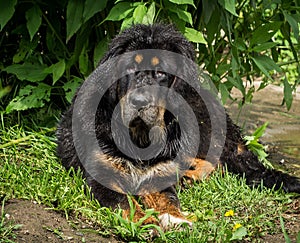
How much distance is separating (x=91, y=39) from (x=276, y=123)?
261 centimetres

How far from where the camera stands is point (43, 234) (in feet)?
11.5

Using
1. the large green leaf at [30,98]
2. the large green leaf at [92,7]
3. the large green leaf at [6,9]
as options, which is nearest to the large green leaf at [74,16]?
the large green leaf at [92,7]

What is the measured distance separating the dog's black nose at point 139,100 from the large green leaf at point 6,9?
4.71 ft

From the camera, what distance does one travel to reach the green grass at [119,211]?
364 cm

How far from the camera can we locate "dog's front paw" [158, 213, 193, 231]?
3.75 m

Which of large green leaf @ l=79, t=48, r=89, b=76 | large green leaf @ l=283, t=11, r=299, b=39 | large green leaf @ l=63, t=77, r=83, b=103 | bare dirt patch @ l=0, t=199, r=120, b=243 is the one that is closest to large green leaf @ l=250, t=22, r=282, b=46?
large green leaf @ l=283, t=11, r=299, b=39

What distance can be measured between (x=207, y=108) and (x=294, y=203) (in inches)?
39.1

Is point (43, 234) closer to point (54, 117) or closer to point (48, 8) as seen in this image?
point (54, 117)

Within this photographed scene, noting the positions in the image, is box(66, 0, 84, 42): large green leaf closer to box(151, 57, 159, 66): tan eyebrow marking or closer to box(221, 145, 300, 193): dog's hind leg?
box(151, 57, 159, 66): tan eyebrow marking

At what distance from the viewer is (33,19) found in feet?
16.3

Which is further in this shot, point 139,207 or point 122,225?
point 139,207

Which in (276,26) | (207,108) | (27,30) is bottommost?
(207,108)

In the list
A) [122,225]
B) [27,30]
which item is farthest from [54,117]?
[122,225]

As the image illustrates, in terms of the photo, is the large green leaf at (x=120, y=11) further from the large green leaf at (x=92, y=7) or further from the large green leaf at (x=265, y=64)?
the large green leaf at (x=265, y=64)
